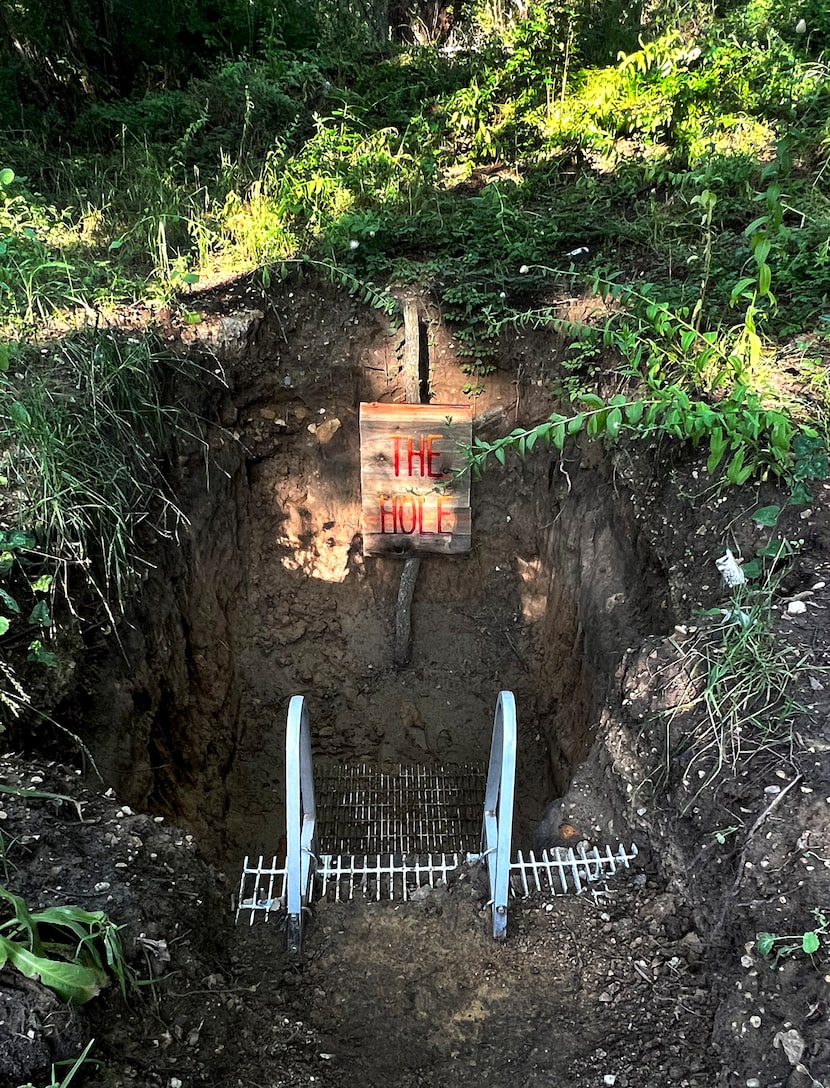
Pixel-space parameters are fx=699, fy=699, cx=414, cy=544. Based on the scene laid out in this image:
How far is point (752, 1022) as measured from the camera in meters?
1.45

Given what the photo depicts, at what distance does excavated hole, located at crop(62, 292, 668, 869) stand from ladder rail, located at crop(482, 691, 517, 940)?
36.7 inches

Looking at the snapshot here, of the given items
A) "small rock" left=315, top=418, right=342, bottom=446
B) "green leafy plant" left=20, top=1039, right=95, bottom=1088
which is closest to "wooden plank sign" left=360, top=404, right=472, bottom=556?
"small rock" left=315, top=418, right=342, bottom=446

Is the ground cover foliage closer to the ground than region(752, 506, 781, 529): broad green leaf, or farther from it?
farther from it

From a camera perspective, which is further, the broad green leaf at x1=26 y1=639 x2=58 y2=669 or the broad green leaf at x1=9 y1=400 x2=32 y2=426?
the broad green leaf at x1=9 y1=400 x2=32 y2=426

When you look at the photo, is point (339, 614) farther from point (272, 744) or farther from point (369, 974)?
point (369, 974)

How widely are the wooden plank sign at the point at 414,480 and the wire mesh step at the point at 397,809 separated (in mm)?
1116

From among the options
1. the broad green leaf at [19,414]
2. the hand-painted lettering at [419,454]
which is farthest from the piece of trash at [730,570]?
the broad green leaf at [19,414]

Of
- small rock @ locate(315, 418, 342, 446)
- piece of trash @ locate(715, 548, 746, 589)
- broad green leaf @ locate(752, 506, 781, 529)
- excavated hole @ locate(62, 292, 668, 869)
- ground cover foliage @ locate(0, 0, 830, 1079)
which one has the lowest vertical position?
excavated hole @ locate(62, 292, 668, 869)

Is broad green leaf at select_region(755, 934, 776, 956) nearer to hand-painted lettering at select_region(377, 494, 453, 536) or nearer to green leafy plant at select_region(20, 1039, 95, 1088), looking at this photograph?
green leafy plant at select_region(20, 1039, 95, 1088)

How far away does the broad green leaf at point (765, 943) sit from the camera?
4.81 ft

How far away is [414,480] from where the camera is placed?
3484 millimetres

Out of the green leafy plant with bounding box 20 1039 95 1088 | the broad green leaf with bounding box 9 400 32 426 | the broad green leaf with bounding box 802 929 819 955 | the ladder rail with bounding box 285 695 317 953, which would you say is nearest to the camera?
the green leafy plant with bounding box 20 1039 95 1088

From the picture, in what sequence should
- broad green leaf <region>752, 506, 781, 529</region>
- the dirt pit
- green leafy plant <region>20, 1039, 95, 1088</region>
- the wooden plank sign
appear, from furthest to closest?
the wooden plank sign → broad green leaf <region>752, 506, 781, 529</region> → the dirt pit → green leafy plant <region>20, 1039, 95, 1088</region>

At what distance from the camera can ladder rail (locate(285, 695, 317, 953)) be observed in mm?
1667
